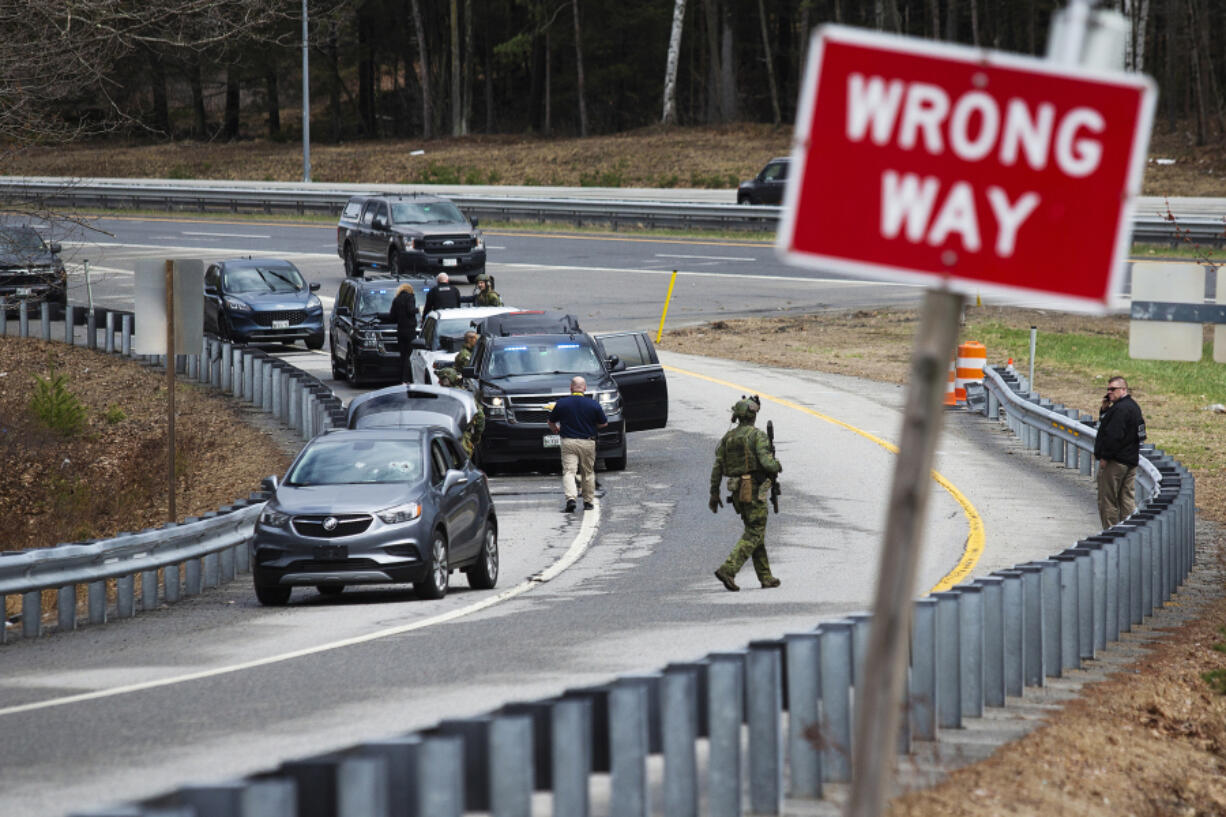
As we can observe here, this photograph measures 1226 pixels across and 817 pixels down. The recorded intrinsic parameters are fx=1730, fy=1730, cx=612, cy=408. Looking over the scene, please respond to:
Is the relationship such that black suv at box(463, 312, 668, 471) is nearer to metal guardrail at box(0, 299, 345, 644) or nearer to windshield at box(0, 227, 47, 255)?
metal guardrail at box(0, 299, 345, 644)

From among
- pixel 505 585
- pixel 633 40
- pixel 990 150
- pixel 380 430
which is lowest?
pixel 505 585

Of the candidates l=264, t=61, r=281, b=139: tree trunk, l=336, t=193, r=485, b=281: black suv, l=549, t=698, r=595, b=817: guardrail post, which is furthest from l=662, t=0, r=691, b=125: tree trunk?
l=549, t=698, r=595, b=817: guardrail post

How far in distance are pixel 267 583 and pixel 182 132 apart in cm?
8415

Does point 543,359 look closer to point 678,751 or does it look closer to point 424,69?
point 678,751

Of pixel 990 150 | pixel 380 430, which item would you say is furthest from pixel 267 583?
pixel 990 150

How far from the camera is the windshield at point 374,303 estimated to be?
30797mm

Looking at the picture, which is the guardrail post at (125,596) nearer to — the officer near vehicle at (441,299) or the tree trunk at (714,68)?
the officer near vehicle at (441,299)

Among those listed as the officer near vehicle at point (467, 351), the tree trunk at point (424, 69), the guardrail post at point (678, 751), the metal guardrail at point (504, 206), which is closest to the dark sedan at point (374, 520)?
the officer near vehicle at point (467, 351)

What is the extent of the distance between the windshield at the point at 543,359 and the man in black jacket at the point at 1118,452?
25.4ft

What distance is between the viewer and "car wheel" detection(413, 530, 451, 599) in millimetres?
15477

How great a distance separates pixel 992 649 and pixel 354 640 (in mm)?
5382

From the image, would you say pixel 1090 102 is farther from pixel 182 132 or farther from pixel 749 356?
pixel 182 132

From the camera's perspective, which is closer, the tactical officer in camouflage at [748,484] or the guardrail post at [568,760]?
the guardrail post at [568,760]

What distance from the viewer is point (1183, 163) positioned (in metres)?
63.5
